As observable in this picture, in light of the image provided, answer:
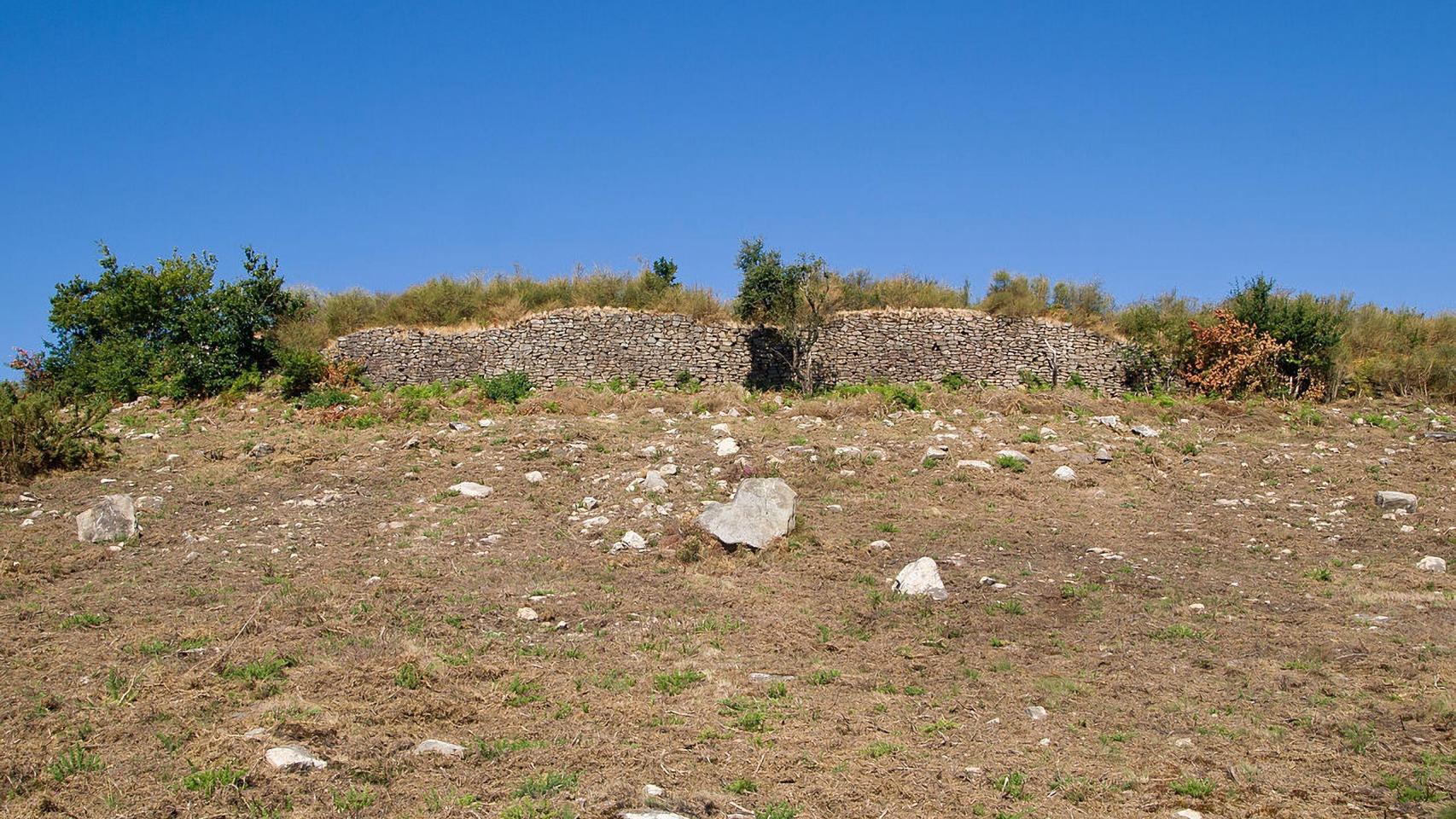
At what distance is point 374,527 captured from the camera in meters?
12.3

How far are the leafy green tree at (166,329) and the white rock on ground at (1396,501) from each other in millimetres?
21912

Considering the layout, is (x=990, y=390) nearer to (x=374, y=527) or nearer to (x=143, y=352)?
(x=374, y=527)

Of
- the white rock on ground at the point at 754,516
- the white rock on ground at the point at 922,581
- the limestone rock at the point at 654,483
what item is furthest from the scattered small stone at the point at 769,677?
the limestone rock at the point at 654,483

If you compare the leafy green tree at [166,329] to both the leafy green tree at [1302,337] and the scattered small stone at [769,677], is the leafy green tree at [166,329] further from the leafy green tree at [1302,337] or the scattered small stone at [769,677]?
the leafy green tree at [1302,337]

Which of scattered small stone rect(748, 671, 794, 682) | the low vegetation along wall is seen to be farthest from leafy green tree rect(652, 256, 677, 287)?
scattered small stone rect(748, 671, 794, 682)

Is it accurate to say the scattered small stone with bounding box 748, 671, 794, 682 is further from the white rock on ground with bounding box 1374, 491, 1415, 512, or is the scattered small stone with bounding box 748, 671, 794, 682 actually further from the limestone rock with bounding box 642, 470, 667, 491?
the white rock on ground with bounding box 1374, 491, 1415, 512

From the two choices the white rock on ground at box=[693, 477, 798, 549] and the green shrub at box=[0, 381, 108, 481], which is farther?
the green shrub at box=[0, 381, 108, 481]

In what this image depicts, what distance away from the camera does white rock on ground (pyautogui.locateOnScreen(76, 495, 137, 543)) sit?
11.8m

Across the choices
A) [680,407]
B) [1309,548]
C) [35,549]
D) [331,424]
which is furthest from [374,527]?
[1309,548]

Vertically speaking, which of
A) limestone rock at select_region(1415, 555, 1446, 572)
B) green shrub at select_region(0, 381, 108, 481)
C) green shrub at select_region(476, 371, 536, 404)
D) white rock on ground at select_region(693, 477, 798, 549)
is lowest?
limestone rock at select_region(1415, 555, 1446, 572)

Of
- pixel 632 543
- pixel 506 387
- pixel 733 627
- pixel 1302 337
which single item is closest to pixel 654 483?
pixel 632 543

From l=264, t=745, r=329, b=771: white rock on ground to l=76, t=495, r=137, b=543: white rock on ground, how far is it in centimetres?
716

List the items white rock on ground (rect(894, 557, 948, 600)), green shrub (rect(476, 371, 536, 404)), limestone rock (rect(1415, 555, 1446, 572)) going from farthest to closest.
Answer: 1. green shrub (rect(476, 371, 536, 404))
2. limestone rock (rect(1415, 555, 1446, 572))
3. white rock on ground (rect(894, 557, 948, 600))

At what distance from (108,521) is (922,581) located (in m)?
10.2
